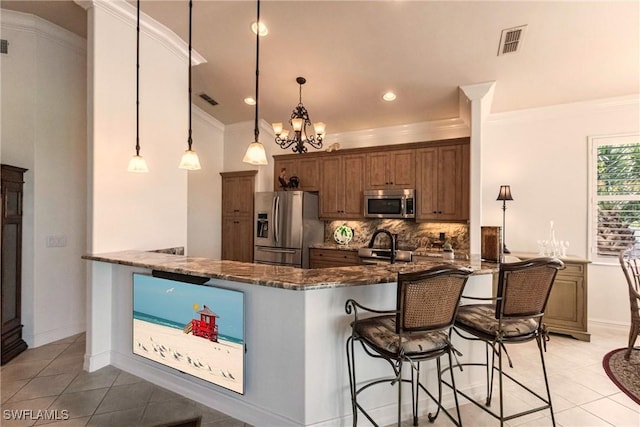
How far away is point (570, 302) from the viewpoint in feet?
12.8

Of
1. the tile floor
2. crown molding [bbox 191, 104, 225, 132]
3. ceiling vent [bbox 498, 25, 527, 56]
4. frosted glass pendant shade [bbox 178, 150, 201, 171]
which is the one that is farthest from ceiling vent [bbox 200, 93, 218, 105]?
ceiling vent [bbox 498, 25, 527, 56]

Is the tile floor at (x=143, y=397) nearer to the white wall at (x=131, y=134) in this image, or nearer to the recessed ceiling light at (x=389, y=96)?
the white wall at (x=131, y=134)

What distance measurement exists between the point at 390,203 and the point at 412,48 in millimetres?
2102

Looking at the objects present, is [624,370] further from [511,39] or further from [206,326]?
[206,326]

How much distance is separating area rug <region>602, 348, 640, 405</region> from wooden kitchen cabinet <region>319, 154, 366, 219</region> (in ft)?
10.7

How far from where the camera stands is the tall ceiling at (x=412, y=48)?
117 inches

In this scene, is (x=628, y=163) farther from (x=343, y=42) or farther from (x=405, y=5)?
(x=343, y=42)

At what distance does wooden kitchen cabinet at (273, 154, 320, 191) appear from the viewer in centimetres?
548

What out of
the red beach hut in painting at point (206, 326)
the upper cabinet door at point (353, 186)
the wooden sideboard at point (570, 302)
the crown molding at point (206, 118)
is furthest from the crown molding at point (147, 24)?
the wooden sideboard at point (570, 302)

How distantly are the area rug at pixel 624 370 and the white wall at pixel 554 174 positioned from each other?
103cm

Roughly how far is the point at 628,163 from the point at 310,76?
429cm

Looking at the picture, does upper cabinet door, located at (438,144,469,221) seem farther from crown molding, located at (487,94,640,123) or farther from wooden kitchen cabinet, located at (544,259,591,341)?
wooden kitchen cabinet, located at (544,259,591,341)

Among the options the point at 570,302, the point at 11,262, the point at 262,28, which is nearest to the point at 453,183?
the point at 570,302

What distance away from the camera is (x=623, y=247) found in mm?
4137
